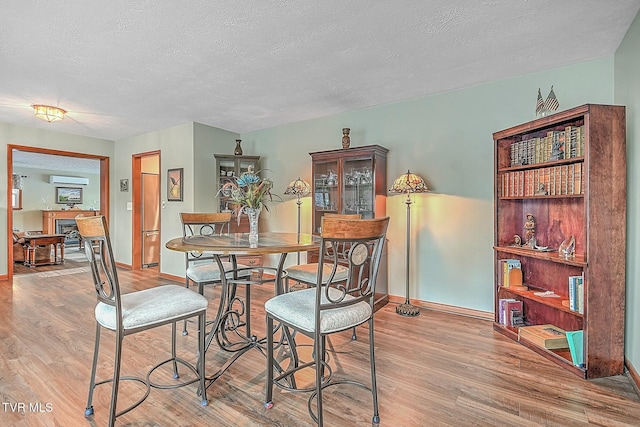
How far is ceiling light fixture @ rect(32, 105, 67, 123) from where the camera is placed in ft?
12.5

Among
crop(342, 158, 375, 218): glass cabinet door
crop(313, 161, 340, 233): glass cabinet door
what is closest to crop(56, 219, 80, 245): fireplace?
crop(313, 161, 340, 233): glass cabinet door

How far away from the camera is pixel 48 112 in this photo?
3.88 meters

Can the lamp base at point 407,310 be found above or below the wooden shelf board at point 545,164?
below

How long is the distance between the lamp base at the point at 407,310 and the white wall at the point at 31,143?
5.64m

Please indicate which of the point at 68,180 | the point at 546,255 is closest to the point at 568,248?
the point at 546,255

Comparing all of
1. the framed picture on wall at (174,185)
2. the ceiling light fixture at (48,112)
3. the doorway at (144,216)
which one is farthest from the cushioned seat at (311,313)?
the doorway at (144,216)

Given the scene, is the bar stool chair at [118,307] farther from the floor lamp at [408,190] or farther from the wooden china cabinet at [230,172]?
the wooden china cabinet at [230,172]

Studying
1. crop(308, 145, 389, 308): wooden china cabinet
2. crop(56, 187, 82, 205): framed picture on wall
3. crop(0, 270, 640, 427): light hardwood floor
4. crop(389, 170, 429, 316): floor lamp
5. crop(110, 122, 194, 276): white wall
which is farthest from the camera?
crop(56, 187, 82, 205): framed picture on wall

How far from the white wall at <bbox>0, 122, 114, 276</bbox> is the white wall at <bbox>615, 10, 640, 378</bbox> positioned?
23.2 ft

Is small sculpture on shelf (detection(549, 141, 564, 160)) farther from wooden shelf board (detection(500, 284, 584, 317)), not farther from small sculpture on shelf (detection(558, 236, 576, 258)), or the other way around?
wooden shelf board (detection(500, 284, 584, 317))

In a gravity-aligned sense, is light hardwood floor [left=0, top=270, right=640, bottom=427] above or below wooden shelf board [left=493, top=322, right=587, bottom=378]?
below

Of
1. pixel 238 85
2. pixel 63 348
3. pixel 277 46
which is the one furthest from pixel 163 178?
pixel 277 46

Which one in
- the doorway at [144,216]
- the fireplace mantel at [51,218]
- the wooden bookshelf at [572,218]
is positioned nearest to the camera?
the wooden bookshelf at [572,218]

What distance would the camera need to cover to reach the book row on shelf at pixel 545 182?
2309 millimetres
